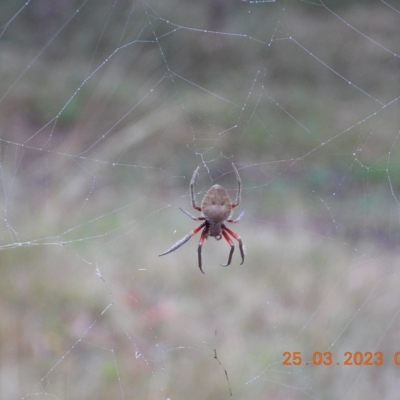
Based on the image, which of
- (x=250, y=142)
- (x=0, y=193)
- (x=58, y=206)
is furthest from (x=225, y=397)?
(x=250, y=142)

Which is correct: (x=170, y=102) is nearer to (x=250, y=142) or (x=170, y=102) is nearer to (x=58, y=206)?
(x=250, y=142)
